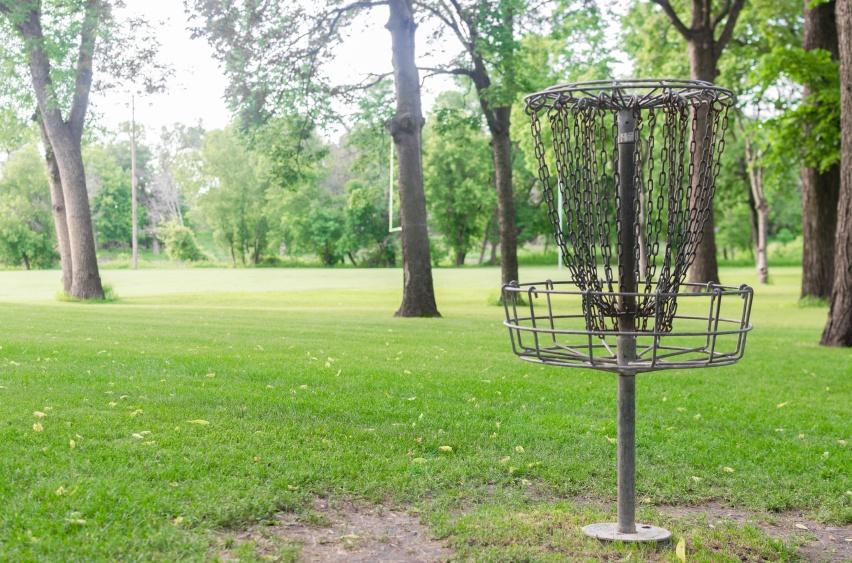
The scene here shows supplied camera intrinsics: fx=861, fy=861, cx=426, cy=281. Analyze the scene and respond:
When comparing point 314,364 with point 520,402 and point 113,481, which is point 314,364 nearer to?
point 520,402

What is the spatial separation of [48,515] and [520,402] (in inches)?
187

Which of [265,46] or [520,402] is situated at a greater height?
[265,46]

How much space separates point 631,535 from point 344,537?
1.44m

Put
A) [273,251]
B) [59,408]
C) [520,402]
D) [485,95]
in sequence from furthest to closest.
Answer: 1. [273,251]
2. [485,95]
3. [520,402]
4. [59,408]

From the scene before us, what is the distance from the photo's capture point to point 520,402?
8164mm

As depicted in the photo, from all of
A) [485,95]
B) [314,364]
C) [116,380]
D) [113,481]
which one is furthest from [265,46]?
[113,481]

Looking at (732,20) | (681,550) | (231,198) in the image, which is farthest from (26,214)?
(681,550)

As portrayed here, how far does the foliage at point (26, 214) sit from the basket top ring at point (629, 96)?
234 ft

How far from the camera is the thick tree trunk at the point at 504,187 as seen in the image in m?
24.1

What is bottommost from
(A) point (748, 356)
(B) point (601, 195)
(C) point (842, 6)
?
(A) point (748, 356)

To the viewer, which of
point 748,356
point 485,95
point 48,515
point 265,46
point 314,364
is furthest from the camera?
point 485,95

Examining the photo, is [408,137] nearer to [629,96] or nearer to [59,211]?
[59,211]

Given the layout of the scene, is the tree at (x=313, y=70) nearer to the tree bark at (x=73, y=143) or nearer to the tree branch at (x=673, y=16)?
the tree bark at (x=73, y=143)

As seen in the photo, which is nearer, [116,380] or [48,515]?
[48,515]
